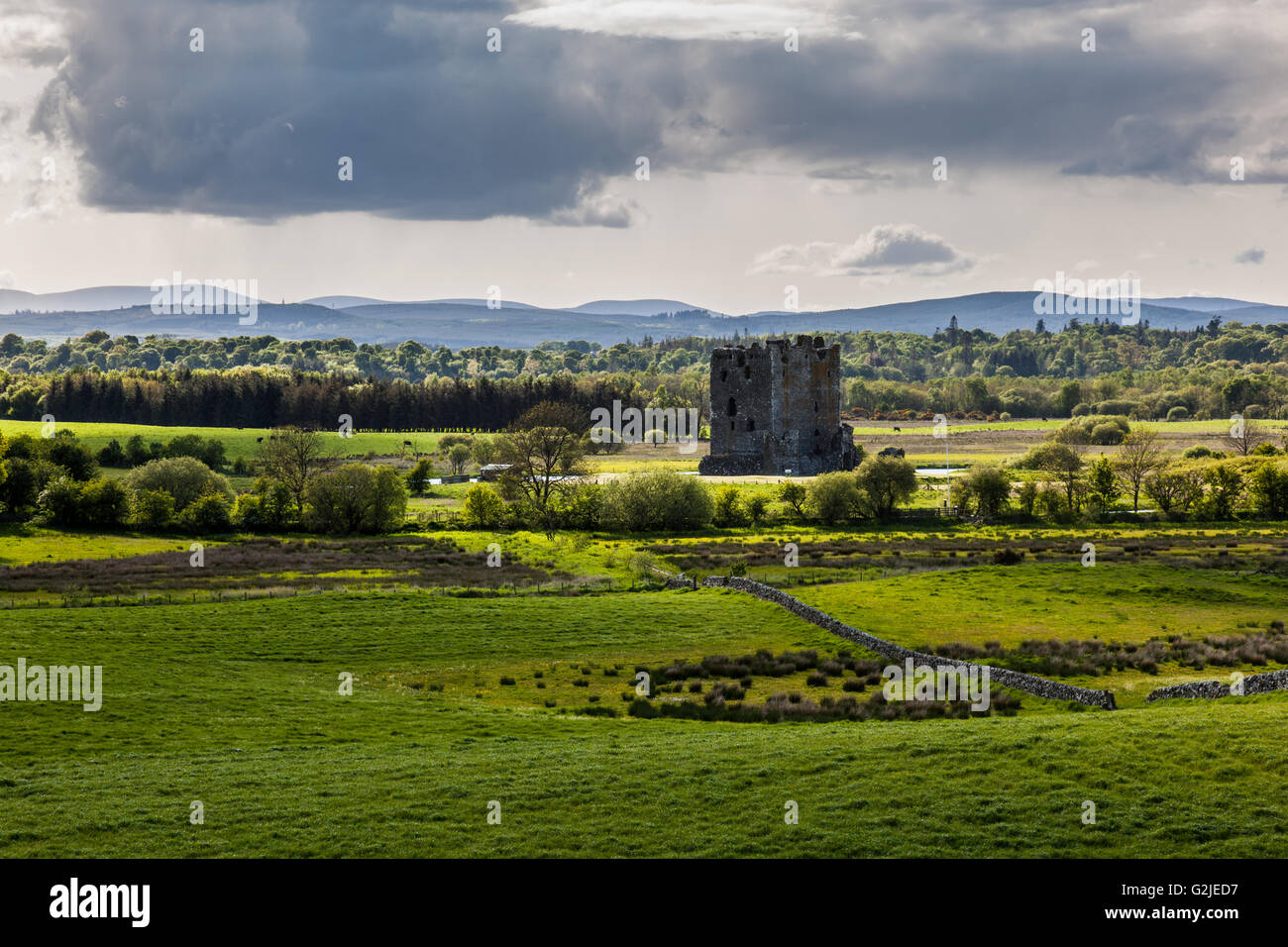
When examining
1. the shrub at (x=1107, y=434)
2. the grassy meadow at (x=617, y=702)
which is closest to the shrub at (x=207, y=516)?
the grassy meadow at (x=617, y=702)

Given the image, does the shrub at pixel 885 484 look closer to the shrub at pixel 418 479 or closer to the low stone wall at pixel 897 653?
the low stone wall at pixel 897 653

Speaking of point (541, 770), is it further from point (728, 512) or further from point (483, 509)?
point (728, 512)

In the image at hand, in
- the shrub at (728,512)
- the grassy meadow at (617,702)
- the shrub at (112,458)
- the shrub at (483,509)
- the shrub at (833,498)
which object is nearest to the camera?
the grassy meadow at (617,702)

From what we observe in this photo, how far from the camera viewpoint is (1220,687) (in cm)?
2766

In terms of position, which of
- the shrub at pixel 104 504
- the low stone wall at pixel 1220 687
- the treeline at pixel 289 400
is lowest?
the low stone wall at pixel 1220 687

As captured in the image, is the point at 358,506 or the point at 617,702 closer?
the point at 617,702

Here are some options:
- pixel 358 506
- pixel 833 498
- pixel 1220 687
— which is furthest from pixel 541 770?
pixel 833 498

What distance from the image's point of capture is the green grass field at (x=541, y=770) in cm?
1720

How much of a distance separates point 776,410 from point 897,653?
244 ft

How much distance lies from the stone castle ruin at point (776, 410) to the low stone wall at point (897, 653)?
57.0 metres

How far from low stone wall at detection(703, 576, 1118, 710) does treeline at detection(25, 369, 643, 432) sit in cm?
12135

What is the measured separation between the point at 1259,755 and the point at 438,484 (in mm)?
97848

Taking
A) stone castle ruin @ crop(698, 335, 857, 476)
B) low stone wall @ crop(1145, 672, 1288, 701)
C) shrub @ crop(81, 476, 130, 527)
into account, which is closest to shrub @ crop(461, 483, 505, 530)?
shrub @ crop(81, 476, 130, 527)
